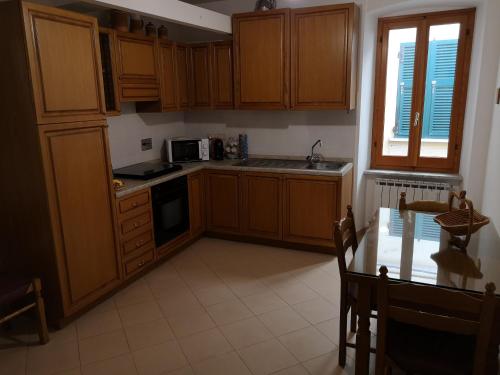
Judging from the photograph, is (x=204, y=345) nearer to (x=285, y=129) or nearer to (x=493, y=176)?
(x=285, y=129)

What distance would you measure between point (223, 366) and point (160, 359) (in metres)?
0.40

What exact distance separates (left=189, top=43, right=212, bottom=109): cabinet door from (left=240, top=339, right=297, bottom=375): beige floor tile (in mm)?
2721

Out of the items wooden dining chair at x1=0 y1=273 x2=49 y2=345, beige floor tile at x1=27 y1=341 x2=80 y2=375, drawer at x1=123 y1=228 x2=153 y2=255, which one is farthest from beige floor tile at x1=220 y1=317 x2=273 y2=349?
wooden dining chair at x1=0 y1=273 x2=49 y2=345

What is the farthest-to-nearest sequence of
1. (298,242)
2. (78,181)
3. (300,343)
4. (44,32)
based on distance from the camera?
(298,242)
(78,181)
(300,343)
(44,32)

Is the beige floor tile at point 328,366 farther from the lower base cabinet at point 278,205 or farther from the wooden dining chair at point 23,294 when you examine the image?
the wooden dining chair at point 23,294

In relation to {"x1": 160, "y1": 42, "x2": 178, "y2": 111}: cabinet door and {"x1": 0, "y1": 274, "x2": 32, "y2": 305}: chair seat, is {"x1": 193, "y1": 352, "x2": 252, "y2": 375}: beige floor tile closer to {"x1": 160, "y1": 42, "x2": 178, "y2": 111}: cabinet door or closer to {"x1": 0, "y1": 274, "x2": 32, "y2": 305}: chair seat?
{"x1": 0, "y1": 274, "x2": 32, "y2": 305}: chair seat

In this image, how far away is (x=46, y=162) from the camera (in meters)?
2.41

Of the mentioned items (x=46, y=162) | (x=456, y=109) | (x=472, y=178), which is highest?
(x=456, y=109)

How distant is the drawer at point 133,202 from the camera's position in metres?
3.07

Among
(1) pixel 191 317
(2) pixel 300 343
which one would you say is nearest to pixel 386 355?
(2) pixel 300 343

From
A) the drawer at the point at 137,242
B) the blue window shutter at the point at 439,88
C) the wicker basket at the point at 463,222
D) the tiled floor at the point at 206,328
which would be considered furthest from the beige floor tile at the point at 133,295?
the blue window shutter at the point at 439,88

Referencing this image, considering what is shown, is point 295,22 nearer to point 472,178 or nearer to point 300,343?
point 472,178

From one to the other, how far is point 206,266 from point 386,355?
223 cm

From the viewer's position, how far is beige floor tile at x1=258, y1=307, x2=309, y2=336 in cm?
264
